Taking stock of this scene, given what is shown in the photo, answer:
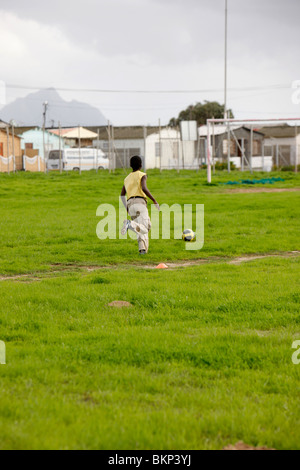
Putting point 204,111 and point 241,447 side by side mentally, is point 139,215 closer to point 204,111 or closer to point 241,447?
point 241,447

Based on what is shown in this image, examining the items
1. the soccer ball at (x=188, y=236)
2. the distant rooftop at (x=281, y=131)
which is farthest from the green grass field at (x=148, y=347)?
the distant rooftop at (x=281, y=131)

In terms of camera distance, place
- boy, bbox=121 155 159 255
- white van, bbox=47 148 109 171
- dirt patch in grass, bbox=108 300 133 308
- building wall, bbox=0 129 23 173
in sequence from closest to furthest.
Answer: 1. dirt patch in grass, bbox=108 300 133 308
2. boy, bbox=121 155 159 255
3. building wall, bbox=0 129 23 173
4. white van, bbox=47 148 109 171

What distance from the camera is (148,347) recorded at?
523 centimetres

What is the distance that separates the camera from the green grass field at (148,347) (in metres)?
3.62

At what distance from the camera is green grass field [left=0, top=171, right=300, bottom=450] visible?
362cm

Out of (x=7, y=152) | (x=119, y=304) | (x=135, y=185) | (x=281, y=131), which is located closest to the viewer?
(x=119, y=304)

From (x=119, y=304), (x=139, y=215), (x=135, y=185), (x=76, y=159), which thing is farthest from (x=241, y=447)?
(x=76, y=159)

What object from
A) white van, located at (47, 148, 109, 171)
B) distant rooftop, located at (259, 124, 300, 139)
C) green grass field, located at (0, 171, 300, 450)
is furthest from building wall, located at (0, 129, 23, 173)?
distant rooftop, located at (259, 124, 300, 139)

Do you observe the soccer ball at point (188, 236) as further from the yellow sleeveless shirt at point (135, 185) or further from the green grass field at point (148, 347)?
the yellow sleeveless shirt at point (135, 185)

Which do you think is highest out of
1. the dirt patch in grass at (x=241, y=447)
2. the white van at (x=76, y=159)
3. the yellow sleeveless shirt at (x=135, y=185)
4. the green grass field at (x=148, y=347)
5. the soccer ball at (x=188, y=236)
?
the white van at (x=76, y=159)

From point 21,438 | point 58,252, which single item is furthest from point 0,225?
point 21,438

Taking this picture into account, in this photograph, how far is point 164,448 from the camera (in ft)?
11.2

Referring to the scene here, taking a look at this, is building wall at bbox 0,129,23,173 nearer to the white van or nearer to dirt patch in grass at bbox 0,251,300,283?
the white van

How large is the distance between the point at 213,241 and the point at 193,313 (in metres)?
6.61
